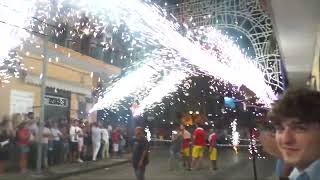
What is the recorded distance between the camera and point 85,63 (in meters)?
18.4

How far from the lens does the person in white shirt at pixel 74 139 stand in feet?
45.9

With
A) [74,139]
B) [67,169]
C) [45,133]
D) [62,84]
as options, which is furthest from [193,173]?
[62,84]

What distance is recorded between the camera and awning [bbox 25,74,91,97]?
14.2 metres

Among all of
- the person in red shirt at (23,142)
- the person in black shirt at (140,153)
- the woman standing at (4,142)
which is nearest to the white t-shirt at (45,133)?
the person in red shirt at (23,142)

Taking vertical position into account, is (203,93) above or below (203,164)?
above

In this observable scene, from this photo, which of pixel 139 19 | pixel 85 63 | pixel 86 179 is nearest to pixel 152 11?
pixel 139 19

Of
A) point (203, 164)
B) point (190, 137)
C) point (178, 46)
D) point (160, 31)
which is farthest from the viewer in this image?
point (203, 164)

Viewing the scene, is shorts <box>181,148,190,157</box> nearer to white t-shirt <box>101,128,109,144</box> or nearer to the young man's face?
white t-shirt <box>101,128,109,144</box>

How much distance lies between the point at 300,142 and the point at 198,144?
→ 10804 mm

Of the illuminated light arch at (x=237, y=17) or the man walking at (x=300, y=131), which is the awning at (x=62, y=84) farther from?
the man walking at (x=300, y=131)

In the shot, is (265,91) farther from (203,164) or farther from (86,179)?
(203,164)

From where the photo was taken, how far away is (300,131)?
1.70 meters

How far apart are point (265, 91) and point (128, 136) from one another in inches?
403

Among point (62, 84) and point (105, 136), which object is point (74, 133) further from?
point (62, 84)
